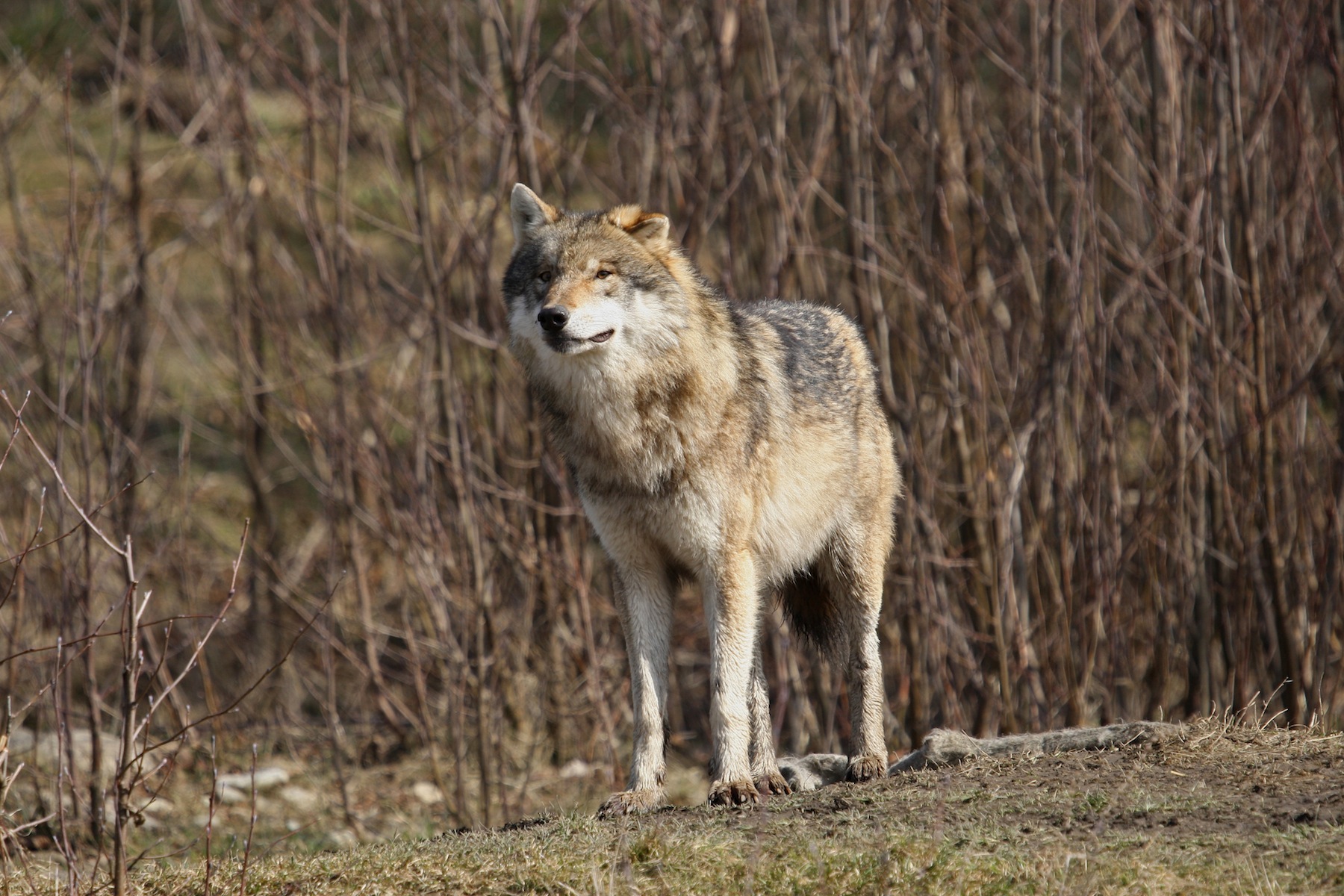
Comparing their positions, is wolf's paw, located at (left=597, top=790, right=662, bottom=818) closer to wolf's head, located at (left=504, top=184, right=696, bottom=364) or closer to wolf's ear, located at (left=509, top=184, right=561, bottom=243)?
wolf's head, located at (left=504, top=184, right=696, bottom=364)

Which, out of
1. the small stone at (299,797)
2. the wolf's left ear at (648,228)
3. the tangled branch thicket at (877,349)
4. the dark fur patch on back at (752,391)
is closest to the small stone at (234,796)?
the small stone at (299,797)

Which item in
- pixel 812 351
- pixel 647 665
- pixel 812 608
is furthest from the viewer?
pixel 812 608

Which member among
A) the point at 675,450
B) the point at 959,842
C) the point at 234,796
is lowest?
the point at 234,796

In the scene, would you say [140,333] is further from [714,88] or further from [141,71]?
[714,88]

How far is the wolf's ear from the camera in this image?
208 inches

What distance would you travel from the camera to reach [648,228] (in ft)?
17.0

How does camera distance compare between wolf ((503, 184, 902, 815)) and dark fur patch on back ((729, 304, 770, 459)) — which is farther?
dark fur patch on back ((729, 304, 770, 459))

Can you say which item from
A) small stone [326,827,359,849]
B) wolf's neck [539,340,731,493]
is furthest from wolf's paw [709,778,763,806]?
small stone [326,827,359,849]

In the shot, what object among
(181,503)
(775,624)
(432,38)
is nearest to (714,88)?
(432,38)

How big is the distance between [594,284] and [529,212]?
678mm

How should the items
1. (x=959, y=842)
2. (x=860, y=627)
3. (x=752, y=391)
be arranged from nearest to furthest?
(x=959, y=842) < (x=752, y=391) < (x=860, y=627)

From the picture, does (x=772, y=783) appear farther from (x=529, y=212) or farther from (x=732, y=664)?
(x=529, y=212)

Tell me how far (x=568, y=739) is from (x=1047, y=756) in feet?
17.5

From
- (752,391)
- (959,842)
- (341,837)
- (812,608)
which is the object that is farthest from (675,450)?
(341,837)
